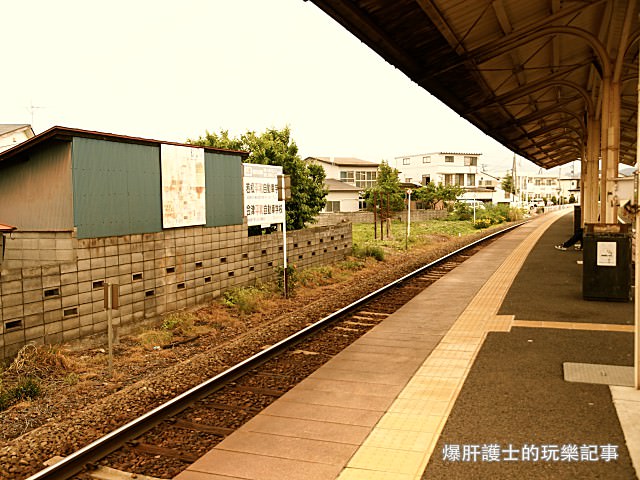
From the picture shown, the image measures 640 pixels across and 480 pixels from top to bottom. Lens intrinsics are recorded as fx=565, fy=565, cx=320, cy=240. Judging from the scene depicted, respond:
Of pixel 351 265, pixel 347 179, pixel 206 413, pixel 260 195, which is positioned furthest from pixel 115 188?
pixel 347 179

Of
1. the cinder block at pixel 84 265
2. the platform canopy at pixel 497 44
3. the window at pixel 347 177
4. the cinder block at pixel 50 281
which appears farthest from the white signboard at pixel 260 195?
the window at pixel 347 177

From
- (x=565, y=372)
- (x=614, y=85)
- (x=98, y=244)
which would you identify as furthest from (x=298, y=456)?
(x=614, y=85)

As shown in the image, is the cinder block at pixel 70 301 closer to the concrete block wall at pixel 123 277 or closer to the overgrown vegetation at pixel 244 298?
the concrete block wall at pixel 123 277

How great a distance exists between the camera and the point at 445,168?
277 feet

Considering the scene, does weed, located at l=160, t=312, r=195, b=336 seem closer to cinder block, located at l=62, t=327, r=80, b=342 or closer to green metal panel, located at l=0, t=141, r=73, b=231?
cinder block, located at l=62, t=327, r=80, b=342

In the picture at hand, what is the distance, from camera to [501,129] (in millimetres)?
25672

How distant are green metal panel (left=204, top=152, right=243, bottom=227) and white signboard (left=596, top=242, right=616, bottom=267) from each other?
29.2 feet

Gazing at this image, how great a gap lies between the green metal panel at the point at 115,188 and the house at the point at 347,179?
42.6 meters

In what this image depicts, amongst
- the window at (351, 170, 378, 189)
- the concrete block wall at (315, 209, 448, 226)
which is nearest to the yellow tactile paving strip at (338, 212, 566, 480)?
the concrete block wall at (315, 209, 448, 226)

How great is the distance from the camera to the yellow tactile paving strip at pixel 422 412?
5146mm

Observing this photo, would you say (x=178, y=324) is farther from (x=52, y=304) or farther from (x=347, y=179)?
(x=347, y=179)

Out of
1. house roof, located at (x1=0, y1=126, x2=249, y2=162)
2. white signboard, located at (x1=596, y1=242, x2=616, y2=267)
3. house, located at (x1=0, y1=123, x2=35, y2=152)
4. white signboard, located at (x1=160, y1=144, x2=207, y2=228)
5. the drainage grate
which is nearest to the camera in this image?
the drainage grate

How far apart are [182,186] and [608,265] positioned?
388 inches

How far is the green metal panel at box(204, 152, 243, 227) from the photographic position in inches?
558
